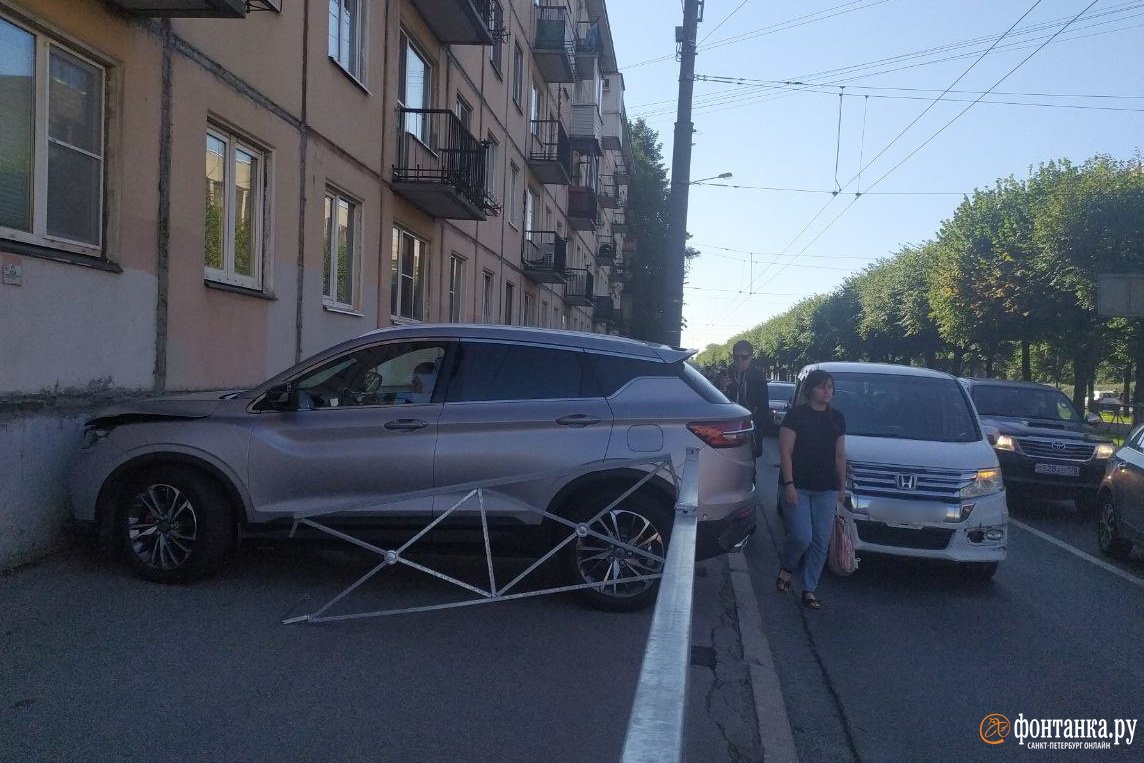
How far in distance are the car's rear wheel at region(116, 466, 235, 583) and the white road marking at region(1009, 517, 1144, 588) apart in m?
7.53

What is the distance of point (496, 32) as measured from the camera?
1747cm

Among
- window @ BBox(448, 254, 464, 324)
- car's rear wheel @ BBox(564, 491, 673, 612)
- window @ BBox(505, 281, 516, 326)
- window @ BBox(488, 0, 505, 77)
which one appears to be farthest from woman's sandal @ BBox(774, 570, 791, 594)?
window @ BBox(505, 281, 516, 326)

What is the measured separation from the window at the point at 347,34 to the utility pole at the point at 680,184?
20.2 feet

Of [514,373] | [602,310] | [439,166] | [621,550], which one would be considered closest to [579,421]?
[514,373]

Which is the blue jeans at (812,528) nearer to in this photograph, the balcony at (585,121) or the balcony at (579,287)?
the balcony at (585,121)

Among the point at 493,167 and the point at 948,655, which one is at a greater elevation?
the point at 493,167

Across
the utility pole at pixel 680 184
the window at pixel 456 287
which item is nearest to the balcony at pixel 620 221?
the window at pixel 456 287

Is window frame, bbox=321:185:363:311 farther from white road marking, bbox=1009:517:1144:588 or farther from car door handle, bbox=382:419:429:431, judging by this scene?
white road marking, bbox=1009:517:1144:588

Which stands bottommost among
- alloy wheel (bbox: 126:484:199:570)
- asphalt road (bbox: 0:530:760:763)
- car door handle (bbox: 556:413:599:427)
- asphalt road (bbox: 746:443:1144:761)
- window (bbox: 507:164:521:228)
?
asphalt road (bbox: 746:443:1144:761)

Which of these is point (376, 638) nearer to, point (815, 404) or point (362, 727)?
point (362, 727)

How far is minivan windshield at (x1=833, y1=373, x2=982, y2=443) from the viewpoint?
26.2ft

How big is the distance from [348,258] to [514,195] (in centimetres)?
1126

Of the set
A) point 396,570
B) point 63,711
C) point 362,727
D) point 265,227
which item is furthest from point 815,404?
point 265,227

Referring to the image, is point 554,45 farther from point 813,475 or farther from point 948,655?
point 948,655
